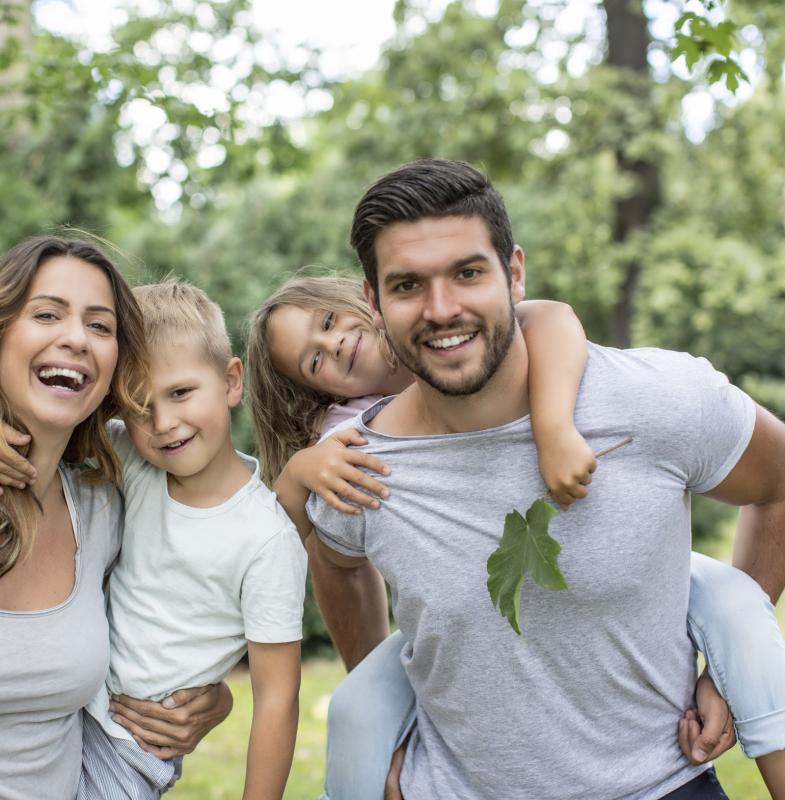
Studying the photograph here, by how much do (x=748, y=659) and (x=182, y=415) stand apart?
4.94 ft

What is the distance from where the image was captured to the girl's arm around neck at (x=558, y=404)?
2375mm

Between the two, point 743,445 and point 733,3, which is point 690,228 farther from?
point 743,445

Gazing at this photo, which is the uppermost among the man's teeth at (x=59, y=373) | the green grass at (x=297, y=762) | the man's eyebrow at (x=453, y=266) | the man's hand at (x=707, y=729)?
the man's eyebrow at (x=453, y=266)

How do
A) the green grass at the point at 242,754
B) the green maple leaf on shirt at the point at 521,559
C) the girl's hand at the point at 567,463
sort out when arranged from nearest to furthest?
the green maple leaf on shirt at the point at 521,559
the girl's hand at the point at 567,463
the green grass at the point at 242,754

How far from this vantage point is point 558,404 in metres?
2.43

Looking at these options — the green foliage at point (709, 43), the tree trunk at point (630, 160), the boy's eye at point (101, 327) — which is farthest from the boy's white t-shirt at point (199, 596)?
the tree trunk at point (630, 160)

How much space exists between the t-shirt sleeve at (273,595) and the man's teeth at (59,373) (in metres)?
0.61

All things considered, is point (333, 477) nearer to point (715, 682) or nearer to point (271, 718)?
point (271, 718)

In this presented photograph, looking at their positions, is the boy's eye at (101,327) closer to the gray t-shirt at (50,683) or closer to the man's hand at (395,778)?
the gray t-shirt at (50,683)

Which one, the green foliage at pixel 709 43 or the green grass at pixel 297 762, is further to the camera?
the green grass at pixel 297 762

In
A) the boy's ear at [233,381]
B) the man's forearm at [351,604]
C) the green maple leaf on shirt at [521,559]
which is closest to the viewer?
the green maple leaf on shirt at [521,559]

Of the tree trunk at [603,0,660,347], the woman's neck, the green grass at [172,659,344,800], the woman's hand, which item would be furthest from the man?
the tree trunk at [603,0,660,347]

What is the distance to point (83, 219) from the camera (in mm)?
9211

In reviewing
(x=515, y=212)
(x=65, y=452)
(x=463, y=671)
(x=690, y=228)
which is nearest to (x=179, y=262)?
(x=515, y=212)
